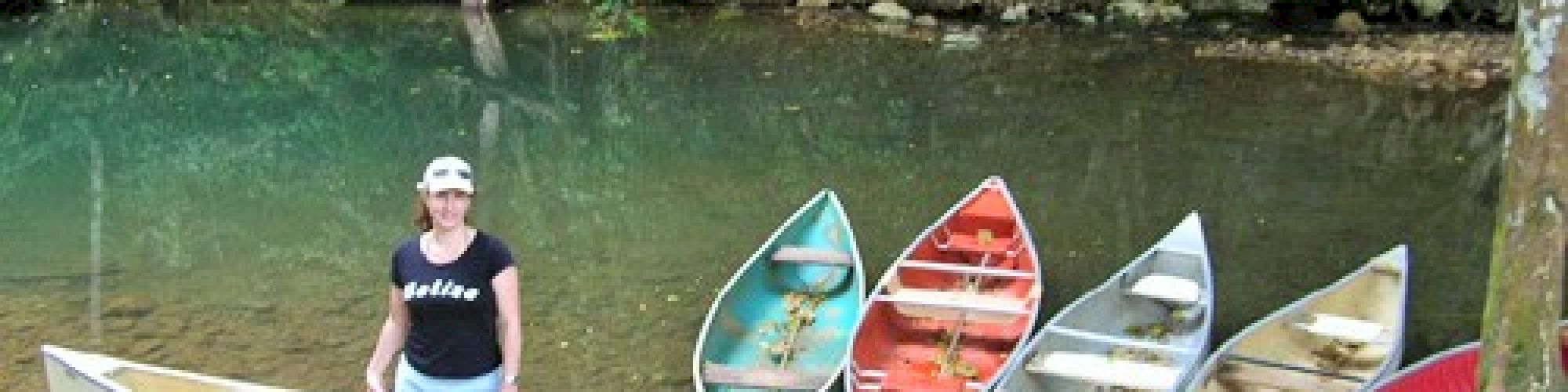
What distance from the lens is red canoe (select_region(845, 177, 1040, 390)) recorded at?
32.6ft

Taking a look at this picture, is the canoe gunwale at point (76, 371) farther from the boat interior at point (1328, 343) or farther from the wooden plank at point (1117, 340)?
the boat interior at point (1328, 343)

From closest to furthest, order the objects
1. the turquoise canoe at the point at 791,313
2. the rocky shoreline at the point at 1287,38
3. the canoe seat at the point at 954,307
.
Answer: the turquoise canoe at the point at 791,313 → the canoe seat at the point at 954,307 → the rocky shoreline at the point at 1287,38

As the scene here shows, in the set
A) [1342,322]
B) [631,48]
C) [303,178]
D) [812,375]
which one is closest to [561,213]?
[303,178]

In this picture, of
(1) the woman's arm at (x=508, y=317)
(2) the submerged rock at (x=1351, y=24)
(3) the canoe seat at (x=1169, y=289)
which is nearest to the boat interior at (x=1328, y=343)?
(3) the canoe seat at (x=1169, y=289)

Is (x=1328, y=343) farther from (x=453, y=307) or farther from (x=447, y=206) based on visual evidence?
(x=447, y=206)

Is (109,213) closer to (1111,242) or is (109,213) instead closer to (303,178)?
(303,178)

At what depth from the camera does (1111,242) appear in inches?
529

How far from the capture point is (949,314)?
1057 centimetres

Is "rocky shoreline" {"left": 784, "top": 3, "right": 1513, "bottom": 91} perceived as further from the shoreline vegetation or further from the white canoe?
the white canoe

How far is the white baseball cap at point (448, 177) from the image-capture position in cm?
595

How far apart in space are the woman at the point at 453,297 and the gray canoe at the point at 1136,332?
367 cm

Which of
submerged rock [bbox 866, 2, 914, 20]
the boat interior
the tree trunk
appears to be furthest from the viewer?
submerged rock [bbox 866, 2, 914, 20]

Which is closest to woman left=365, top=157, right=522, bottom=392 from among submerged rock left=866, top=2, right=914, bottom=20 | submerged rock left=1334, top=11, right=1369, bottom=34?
submerged rock left=1334, top=11, right=1369, bottom=34

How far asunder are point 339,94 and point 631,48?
5.32 metres
